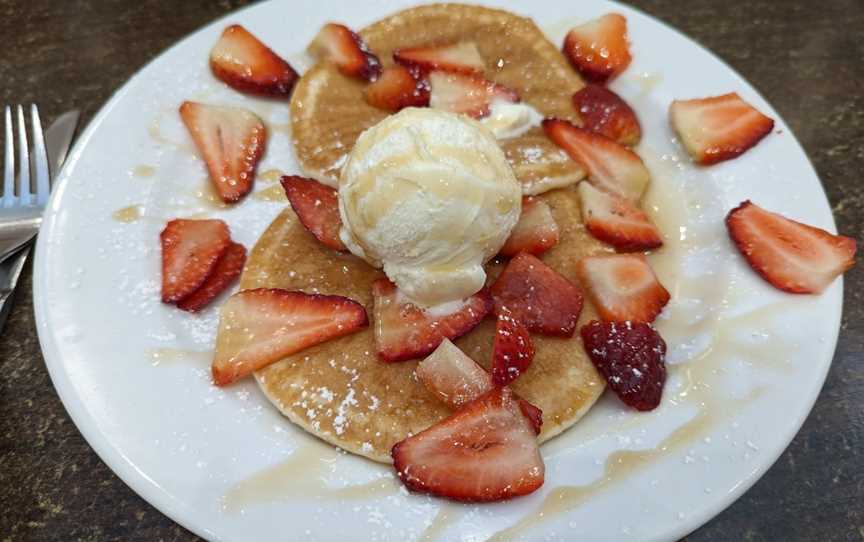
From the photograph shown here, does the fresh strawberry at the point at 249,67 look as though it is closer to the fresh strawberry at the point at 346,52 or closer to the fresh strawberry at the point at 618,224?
the fresh strawberry at the point at 346,52

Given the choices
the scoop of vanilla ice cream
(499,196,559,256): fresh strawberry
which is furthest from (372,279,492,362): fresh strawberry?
(499,196,559,256): fresh strawberry

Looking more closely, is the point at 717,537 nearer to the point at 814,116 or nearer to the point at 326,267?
the point at 326,267

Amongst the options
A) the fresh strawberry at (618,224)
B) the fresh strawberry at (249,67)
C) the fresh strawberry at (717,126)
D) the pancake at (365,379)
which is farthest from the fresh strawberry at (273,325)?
the fresh strawberry at (717,126)

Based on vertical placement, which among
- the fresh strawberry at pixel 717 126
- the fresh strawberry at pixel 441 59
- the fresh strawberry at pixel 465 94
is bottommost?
the fresh strawberry at pixel 717 126

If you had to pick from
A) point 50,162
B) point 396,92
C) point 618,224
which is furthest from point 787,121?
point 50,162

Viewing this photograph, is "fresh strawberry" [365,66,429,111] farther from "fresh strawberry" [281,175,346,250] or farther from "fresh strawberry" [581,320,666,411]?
"fresh strawberry" [581,320,666,411]
